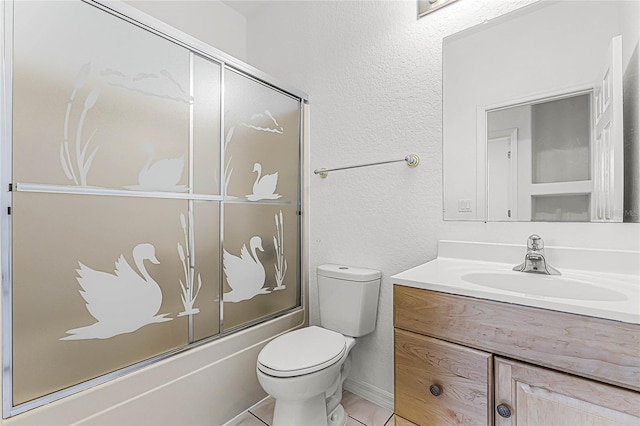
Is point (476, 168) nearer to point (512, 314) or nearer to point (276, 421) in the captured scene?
point (512, 314)

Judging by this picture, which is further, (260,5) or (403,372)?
(260,5)

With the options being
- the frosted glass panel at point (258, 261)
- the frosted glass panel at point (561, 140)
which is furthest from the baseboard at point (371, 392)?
the frosted glass panel at point (561, 140)

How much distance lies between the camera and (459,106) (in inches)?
57.1

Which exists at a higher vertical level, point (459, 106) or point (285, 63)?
point (285, 63)

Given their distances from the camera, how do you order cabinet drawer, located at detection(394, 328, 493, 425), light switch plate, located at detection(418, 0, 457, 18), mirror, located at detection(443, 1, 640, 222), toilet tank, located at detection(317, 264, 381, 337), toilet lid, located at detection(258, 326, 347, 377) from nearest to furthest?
1. cabinet drawer, located at detection(394, 328, 493, 425)
2. mirror, located at detection(443, 1, 640, 222)
3. toilet lid, located at detection(258, 326, 347, 377)
4. light switch plate, located at detection(418, 0, 457, 18)
5. toilet tank, located at detection(317, 264, 381, 337)

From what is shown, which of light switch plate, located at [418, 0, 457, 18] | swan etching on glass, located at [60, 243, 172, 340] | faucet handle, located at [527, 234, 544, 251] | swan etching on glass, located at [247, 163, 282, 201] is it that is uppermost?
light switch plate, located at [418, 0, 457, 18]

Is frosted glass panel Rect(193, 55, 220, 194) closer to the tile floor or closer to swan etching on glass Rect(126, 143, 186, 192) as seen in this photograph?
swan etching on glass Rect(126, 143, 186, 192)

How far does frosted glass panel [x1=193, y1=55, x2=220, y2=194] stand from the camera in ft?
4.86

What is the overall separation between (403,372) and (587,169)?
1056 millimetres

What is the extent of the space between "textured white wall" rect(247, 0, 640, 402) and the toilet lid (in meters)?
0.36

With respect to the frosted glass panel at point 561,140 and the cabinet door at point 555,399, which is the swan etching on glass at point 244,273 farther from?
the frosted glass panel at point 561,140

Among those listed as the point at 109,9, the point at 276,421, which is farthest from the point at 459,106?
the point at 276,421

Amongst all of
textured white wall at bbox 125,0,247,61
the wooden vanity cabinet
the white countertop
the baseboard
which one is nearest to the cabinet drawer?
the wooden vanity cabinet

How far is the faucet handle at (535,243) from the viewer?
1.17 meters
